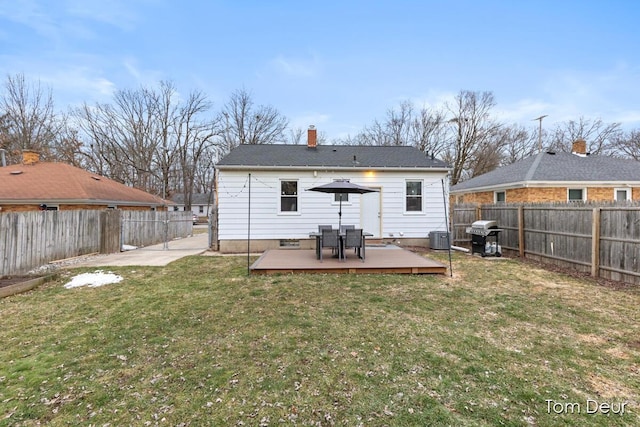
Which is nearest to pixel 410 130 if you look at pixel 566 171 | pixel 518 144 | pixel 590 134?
pixel 518 144

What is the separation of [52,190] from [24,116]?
543 inches

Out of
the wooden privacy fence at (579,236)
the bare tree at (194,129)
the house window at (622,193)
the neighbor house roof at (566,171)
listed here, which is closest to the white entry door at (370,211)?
the wooden privacy fence at (579,236)

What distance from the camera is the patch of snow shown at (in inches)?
251

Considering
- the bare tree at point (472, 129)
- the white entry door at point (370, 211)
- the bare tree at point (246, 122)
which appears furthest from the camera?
the bare tree at point (246, 122)

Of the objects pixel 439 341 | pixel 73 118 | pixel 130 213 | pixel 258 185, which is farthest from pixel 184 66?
pixel 439 341

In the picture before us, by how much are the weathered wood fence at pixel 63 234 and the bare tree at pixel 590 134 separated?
36459 mm

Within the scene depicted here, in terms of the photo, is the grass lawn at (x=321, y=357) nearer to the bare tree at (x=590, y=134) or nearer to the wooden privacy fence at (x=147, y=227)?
the wooden privacy fence at (x=147, y=227)

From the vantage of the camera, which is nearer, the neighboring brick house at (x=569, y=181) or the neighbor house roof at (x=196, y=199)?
the neighboring brick house at (x=569, y=181)

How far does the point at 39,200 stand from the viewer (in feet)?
41.8

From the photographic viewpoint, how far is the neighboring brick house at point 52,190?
12688 millimetres

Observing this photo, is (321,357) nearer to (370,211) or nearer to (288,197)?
(288,197)

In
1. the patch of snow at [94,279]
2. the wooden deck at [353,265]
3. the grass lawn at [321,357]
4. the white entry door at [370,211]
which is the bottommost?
the grass lawn at [321,357]

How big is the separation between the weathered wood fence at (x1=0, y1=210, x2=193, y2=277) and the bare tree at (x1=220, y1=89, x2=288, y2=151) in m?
18.1

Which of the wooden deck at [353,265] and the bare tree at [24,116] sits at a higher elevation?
the bare tree at [24,116]
